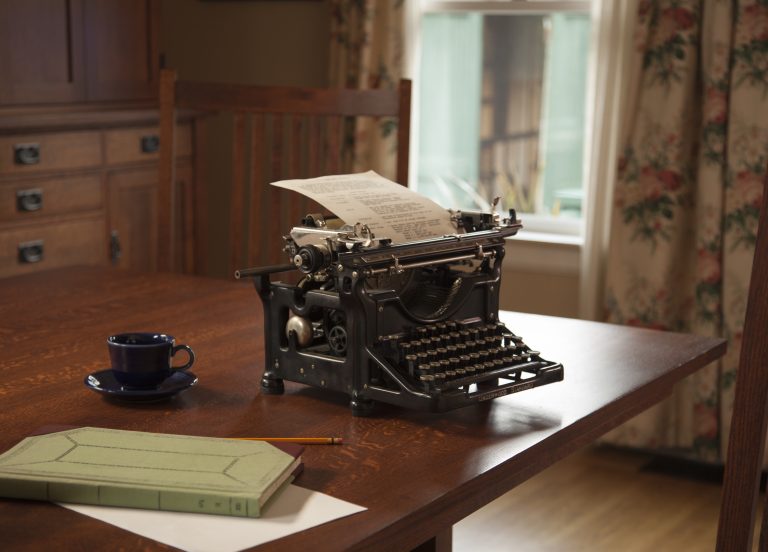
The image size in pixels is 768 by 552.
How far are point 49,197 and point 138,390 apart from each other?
2167mm

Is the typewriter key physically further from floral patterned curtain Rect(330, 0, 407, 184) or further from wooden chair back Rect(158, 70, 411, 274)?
floral patterned curtain Rect(330, 0, 407, 184)

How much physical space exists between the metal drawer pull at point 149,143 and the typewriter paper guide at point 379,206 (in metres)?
2.31

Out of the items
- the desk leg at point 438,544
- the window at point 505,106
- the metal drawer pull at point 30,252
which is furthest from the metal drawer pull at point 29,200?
the desk leg at point 438,544

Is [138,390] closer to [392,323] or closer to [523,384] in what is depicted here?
[392,323]


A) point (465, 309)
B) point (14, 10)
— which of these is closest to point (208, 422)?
point (465, 309)

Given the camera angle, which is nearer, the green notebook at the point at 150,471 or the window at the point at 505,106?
the green notebook at the point at 150,471

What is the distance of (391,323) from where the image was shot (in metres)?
1.33

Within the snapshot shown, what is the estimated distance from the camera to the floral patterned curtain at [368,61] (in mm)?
3791

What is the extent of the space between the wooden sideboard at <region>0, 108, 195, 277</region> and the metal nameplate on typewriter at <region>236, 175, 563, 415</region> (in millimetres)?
2044

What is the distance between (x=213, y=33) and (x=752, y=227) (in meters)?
2.29

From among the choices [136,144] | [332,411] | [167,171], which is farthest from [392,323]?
[136,144]

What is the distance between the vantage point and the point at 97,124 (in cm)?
345

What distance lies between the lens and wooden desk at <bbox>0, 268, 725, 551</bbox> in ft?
3.29

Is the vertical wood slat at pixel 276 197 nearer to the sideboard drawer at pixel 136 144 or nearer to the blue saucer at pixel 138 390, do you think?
the blue saucer at pixel 138 390
